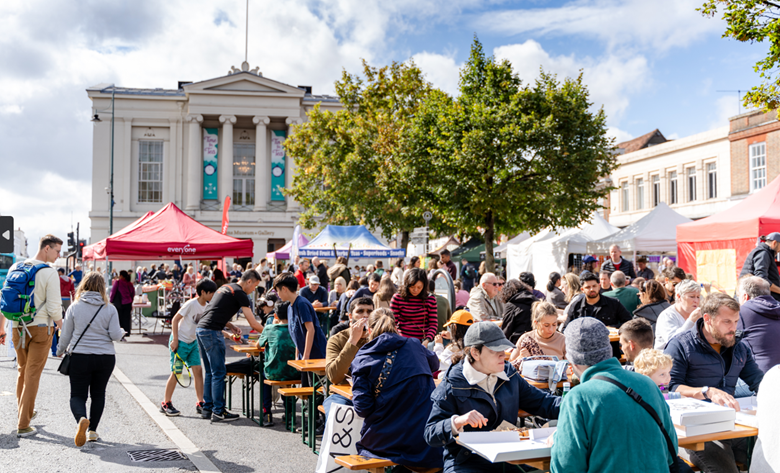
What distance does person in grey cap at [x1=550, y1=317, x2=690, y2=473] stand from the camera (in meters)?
2.66

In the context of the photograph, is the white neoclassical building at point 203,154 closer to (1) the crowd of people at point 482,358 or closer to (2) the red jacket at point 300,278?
(2) the red jacket at point 300,278

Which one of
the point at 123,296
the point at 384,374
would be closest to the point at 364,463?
the point at 384,374

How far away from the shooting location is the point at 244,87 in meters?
51.5

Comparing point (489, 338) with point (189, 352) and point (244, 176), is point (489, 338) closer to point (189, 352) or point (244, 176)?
point (189, 352)

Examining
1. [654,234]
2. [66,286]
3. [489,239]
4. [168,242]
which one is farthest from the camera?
[489,239]

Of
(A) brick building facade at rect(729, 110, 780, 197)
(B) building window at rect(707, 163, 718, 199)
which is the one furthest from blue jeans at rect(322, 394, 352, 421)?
(B) building window at rect(707, 163, 718, 199)

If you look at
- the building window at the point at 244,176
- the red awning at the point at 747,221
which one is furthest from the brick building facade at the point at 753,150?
the building window at the point at 244,176

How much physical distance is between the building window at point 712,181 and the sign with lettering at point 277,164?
31.9 m

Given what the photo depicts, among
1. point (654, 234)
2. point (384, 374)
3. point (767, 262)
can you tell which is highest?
point (654, 234)

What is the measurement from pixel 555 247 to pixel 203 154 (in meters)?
37.8

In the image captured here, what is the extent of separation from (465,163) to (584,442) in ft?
65.3

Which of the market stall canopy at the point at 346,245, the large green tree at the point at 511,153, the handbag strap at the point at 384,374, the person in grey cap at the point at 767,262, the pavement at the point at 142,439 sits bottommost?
the pavement at the point at 142,439

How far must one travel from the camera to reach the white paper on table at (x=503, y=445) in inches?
128

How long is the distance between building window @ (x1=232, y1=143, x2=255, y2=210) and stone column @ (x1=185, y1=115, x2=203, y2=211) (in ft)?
9.68
